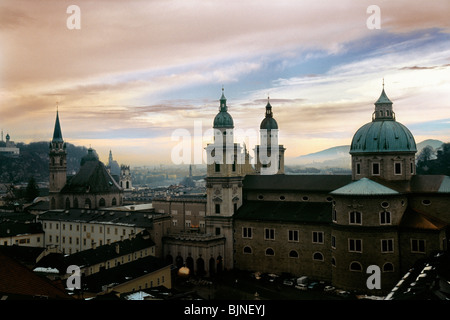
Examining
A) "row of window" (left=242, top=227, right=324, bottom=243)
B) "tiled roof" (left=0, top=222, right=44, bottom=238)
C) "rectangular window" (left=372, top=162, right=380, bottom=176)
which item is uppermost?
"rectangular window" (left=372, top=162, right=380, bottom=176)

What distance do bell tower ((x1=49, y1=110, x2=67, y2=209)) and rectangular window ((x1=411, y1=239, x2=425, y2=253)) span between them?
216 feet

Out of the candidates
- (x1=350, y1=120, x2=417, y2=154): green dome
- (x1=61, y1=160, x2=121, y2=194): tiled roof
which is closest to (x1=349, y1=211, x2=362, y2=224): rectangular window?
(x1=350, y1=120, x2=417, y2=154): green dome

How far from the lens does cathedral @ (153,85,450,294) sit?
50.0 meters

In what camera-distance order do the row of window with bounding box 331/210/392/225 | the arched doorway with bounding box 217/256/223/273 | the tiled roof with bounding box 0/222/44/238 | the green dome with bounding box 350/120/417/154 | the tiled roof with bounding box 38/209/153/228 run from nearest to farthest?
1. the row of window with bounding box 331/210/392/225
2. the green dome with bounding box 350/120/417/154
3. the arched doorway with bounding box 217/256/223/273
4. the tiled roof with bounding box 38/209/153/228
5. the tiled roof with bounding box 0/222/44/238

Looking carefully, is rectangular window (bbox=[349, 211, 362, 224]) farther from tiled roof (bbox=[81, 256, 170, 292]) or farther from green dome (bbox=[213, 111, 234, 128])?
green dome (bbox=[213, 111, 234, 128])

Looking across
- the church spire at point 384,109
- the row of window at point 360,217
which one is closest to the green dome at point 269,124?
the church spire at point 384,109

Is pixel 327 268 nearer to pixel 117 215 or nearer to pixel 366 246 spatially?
pixel 366 246

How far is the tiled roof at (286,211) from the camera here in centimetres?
5747

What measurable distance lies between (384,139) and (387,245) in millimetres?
13795

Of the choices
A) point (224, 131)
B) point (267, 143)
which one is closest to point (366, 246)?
point (224, 131)

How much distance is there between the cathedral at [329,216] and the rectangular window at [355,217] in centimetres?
11

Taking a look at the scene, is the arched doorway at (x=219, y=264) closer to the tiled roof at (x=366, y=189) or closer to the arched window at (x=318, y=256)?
the arched window at (x=318, y=256)

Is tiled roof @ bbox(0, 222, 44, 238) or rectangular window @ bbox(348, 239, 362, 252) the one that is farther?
tiled roof @ bbox(0, 222, 44, 238)

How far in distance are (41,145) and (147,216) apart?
396ft
